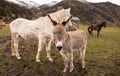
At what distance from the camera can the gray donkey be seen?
735cm

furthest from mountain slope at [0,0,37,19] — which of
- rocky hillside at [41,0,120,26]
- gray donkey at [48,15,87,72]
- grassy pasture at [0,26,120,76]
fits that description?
gray donkey at [48,15,87,72]

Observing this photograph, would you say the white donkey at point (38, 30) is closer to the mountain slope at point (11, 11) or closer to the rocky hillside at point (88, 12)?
the mountain slope at point (11, 11)

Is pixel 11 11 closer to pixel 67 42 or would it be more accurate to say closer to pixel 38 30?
pixel 38 30

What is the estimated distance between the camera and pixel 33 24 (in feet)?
33.2

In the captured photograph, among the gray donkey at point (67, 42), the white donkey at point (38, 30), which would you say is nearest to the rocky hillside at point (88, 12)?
the white donkey at point (38, 30)

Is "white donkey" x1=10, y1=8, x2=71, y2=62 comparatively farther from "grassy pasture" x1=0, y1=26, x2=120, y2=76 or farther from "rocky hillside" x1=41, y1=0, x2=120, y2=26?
"rocky hillside" x1=41, y1=0, x2=120, y2=26

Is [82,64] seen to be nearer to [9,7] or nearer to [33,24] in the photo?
[33,24]

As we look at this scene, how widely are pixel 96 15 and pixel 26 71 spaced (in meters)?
69.7

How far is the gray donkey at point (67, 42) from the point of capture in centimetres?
735

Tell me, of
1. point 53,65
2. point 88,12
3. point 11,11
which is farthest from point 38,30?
point 88,12

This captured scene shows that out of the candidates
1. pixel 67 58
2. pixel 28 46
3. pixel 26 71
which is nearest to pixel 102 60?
pixel 67 58

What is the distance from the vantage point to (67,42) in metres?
8.14

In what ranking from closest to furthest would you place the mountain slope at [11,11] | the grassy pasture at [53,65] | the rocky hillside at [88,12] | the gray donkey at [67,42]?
the gray donkey at [67,42] < the grassy pasture at [53,65] < the mountain slope at [11,11] < the rocky hillside at [88,12]

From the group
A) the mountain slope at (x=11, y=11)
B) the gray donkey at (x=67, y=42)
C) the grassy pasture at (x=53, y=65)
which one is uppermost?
the mountain slope at (x=11, y=11)
